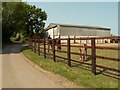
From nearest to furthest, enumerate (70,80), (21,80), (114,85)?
(114,85) → (70,80) → (21,80)

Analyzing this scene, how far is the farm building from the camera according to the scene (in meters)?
71.7

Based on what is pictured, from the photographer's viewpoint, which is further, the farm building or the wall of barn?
the wall of barn

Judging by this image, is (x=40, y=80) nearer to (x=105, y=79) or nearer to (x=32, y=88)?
(x=32, y=88)

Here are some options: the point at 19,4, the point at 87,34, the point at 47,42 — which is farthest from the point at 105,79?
the point at 87,34

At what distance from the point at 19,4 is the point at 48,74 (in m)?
43.2

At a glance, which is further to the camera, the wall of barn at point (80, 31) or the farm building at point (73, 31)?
the wall of barn at point (80, 31)

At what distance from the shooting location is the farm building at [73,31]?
235 ft

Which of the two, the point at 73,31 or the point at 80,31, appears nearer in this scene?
the point at 73,31

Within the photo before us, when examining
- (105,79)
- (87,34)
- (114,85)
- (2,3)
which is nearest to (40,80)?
(105,79)

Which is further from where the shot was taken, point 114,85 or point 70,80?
point 70,80

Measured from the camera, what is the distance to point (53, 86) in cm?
890

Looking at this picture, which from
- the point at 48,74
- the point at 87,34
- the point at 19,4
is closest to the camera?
the point at 48,74

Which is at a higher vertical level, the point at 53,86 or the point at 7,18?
the point at 7,18

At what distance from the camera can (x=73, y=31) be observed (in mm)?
75312
